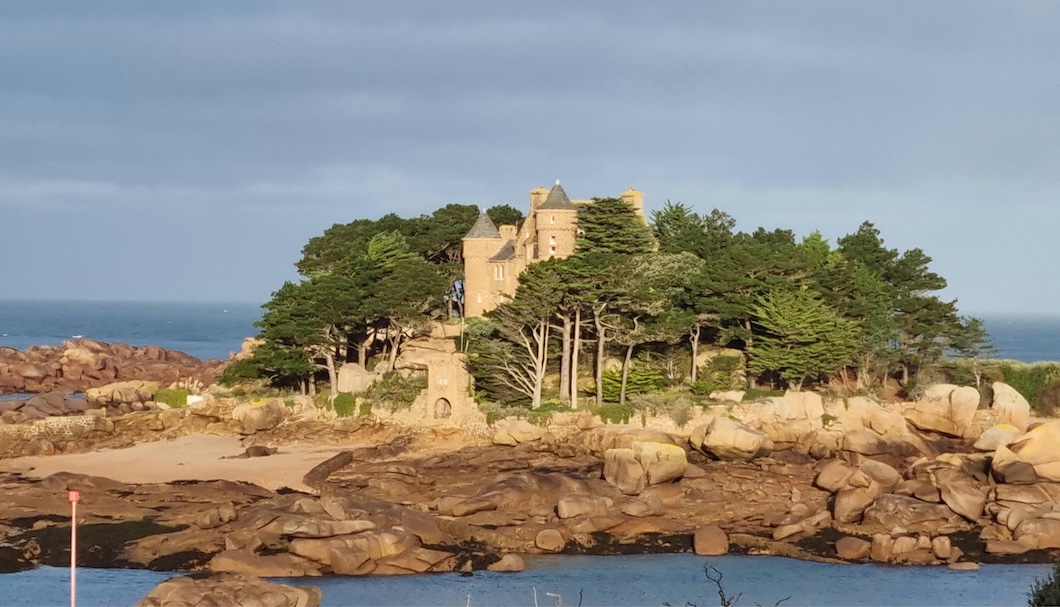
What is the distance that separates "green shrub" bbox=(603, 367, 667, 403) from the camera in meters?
46.6

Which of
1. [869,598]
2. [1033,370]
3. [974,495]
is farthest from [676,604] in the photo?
[1033,370]

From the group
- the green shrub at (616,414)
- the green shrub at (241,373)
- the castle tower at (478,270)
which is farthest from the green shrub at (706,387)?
the green shrub at (241,373)

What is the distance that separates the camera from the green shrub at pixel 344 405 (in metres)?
46.5

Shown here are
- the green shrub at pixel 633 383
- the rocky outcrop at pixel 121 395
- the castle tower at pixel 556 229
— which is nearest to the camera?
the green shrub at pixel 633 383

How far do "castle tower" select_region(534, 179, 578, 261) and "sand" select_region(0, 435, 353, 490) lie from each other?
50.8 ft

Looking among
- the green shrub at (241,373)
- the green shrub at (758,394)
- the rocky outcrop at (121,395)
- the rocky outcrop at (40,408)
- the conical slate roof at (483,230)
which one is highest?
the conical slate roof at (483,230)

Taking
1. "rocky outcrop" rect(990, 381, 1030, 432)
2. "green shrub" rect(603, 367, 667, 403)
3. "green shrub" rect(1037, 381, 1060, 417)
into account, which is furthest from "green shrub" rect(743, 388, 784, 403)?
"green shrub" rect(1037, 381, 1060, 417)

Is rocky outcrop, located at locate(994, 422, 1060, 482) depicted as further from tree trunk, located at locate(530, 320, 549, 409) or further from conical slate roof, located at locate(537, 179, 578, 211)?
conical slate roof, located at locate(537, 179, 578, 211)

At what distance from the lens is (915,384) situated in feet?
166

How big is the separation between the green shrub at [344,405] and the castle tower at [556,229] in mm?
12237

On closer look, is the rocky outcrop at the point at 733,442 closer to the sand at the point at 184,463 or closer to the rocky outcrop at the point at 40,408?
the sand at the point at 184,463

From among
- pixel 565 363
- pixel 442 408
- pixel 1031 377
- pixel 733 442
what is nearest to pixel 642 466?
pixel 733 442

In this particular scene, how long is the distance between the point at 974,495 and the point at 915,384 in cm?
1776

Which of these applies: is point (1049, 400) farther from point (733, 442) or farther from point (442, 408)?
point (442, 408)
